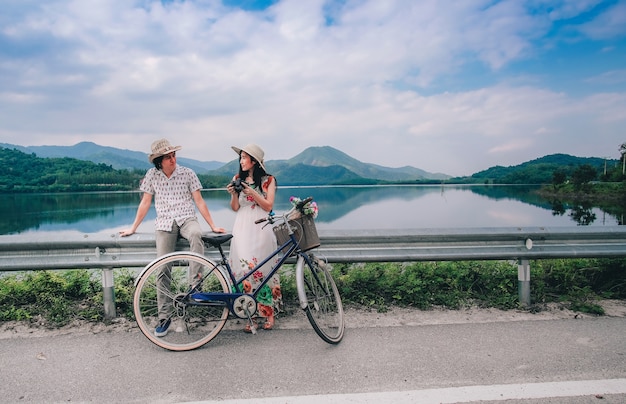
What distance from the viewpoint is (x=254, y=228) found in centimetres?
389

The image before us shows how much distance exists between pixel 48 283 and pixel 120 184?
12210 cm

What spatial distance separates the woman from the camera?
3.77 metres

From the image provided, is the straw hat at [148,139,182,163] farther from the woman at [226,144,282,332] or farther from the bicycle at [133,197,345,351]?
the bicycle at [133,197,345,351]

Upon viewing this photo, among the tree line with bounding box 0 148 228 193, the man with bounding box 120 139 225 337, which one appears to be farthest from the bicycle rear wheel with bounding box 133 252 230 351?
the tree line with bounding box 0 148 228 193

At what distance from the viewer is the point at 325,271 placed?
3666 mm

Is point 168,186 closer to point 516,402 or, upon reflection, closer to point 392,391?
point 392,391

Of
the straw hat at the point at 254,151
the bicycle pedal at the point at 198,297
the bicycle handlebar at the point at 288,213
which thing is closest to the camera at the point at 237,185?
the straw hat at the point at 254,151

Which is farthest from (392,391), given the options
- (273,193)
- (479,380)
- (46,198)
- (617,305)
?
(46,198)

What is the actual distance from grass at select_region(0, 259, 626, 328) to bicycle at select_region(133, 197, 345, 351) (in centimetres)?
62

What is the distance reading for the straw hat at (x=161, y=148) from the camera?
12.5 feet

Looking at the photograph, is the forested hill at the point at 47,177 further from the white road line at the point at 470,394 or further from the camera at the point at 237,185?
the white road line at the point at 470,394

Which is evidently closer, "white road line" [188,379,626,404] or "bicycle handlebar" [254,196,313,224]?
"white road line" [188,379,626,404]

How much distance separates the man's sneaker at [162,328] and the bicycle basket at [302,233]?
3.94 feet

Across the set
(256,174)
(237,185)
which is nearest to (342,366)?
(237,185)
